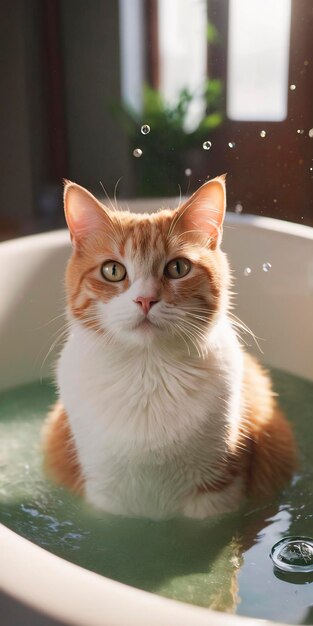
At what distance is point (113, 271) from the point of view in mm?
1151

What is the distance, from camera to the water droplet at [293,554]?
1199 millimetres

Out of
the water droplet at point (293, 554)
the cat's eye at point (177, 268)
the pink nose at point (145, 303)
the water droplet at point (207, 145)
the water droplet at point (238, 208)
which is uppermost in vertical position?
the cat's eye at point (177, 268)

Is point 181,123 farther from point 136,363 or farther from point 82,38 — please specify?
point 136,363

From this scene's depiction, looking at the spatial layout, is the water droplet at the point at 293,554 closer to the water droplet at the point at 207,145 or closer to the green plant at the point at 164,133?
the green plant at the point at 164,133

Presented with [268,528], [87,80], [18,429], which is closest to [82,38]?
[87,80]

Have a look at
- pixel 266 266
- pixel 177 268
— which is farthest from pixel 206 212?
pixel 266 266

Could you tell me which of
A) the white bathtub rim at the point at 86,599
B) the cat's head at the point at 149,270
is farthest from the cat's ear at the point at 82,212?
the white bathtub rim at the point at 86,599

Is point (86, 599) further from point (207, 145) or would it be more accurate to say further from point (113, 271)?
point (207, 145)

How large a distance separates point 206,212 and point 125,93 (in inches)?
78.1

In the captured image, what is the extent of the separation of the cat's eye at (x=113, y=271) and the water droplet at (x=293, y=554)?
50 centimetres

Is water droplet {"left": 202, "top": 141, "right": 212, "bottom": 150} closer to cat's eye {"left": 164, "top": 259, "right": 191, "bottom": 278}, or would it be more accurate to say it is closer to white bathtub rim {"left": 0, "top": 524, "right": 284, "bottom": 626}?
cat's eye {"left": 164, "top": 259, "right": 191, "bottom": 278}

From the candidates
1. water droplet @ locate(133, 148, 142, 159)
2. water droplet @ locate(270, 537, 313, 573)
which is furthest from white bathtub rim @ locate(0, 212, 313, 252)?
water droplet @ locate(133, 148, 142, 159)

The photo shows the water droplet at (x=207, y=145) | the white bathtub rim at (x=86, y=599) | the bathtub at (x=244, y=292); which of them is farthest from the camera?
the water droplet at (x=207, y=145)

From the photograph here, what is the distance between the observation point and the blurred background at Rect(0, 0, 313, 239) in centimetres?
255
